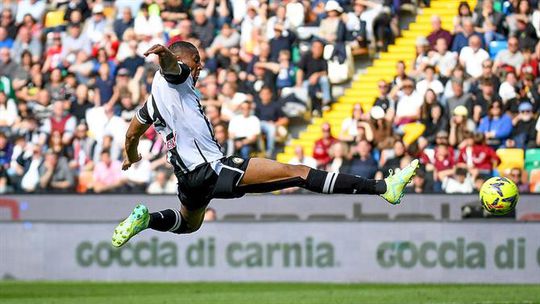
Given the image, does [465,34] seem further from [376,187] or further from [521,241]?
[376,187]

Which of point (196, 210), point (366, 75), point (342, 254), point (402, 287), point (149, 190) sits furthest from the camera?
point (366, 75)

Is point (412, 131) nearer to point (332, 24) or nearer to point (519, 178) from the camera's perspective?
point (519, 178)

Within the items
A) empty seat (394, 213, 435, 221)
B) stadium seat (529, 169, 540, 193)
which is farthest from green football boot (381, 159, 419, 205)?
stadium seat (529, 169, 540, 193)

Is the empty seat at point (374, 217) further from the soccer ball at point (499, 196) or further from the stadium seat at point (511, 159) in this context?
the soccer ball at point (499, 196)

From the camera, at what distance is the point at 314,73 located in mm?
22125

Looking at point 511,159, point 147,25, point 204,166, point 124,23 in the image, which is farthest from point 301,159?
point 204,166

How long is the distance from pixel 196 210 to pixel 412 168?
224 centimetres

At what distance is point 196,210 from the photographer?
12500mm

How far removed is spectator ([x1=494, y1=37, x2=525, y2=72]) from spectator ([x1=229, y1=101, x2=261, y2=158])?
4.12m

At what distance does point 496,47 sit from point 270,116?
3986 mm

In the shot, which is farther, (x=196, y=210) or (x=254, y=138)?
(x=254, y=138)

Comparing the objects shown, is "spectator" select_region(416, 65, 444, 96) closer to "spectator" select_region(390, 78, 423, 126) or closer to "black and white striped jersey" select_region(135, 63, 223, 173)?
"spectator" select_region(390, 78, 423, 126)

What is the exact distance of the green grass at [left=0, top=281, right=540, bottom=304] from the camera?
627 inches

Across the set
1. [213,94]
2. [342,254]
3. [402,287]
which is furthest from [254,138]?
[402,287]
